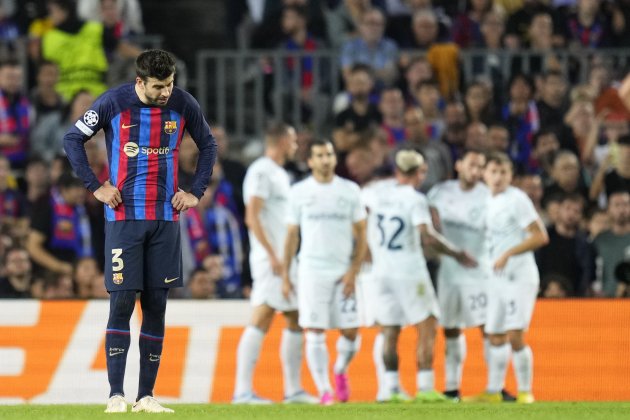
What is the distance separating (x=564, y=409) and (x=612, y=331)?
327 centimetres

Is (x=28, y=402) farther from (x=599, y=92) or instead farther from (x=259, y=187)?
(x=599, y=92)

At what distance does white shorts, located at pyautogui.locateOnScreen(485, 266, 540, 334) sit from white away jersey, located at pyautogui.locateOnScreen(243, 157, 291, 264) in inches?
76.4

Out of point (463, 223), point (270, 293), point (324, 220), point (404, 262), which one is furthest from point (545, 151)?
point (270, 293)

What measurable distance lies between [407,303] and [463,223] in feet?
3.80

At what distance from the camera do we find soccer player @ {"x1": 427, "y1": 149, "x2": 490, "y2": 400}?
1341cm

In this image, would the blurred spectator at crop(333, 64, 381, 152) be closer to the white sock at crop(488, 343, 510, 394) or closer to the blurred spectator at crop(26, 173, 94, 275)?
the blurred spectator at crop(26, 173, 94, 275)

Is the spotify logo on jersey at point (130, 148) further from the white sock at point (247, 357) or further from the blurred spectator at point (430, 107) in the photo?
the blurred spectator at point (430, 107)

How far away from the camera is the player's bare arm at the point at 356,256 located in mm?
12859

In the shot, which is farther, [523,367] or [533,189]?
[533,189]

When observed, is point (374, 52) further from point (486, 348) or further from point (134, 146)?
point (134, 146)

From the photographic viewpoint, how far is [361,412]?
985 centimetres

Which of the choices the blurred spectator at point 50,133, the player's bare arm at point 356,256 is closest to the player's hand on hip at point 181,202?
the player's bare arm at point 356,256

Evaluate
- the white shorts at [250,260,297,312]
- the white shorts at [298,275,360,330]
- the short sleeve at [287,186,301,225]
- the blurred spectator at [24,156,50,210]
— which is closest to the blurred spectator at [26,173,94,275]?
the blurred spectator at [24,156,50,210]

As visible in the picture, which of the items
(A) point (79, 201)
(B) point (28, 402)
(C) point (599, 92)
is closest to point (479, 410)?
(B) point (28, 402)
